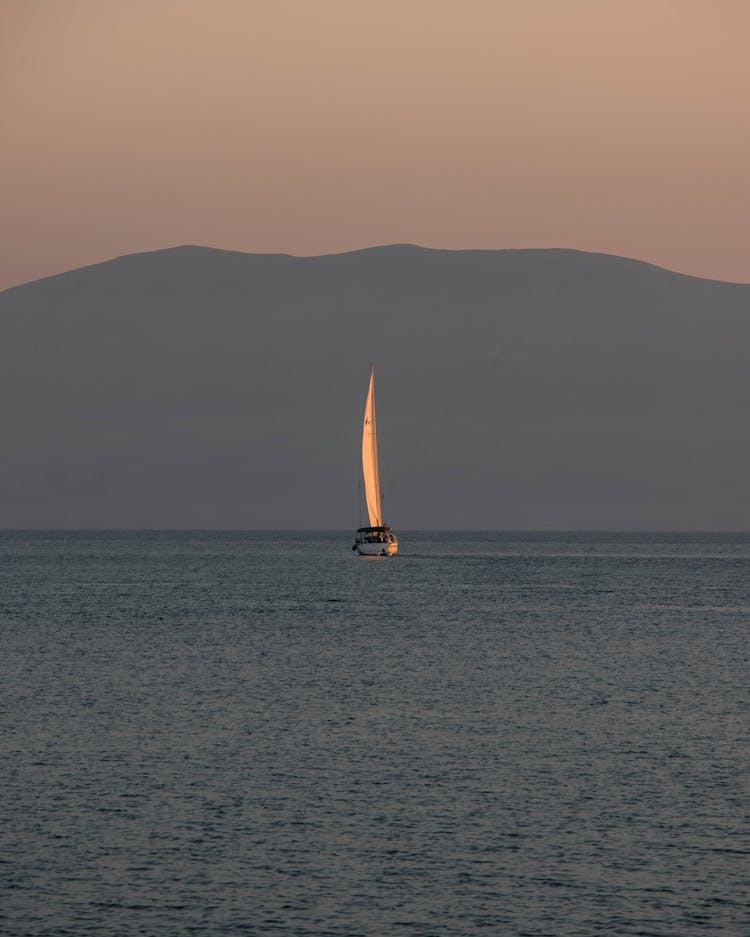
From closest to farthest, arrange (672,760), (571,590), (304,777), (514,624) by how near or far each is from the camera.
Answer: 1. (304,777)
2. (672,760)
3. (514,624)
4. (571,590)

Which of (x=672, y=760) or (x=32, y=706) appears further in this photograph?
(x=32, y=706)

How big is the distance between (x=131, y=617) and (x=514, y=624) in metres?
31.0

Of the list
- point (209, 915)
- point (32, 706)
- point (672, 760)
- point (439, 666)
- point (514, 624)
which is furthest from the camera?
point (514, 624)

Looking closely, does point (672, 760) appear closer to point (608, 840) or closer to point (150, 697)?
point (608, 840)

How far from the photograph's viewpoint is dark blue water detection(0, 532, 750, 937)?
1529 inches

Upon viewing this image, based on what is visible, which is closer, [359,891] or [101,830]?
[359,891]

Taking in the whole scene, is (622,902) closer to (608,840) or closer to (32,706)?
(608,840)

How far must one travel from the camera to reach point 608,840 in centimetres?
4509

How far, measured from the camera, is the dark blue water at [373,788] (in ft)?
127

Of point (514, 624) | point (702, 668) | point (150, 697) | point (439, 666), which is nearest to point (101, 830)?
point (150, 697)

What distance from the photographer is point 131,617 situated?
129375 millimetres

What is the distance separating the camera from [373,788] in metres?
51.8

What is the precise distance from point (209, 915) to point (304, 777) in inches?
622

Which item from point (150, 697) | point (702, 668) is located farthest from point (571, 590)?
point (150, 697)
